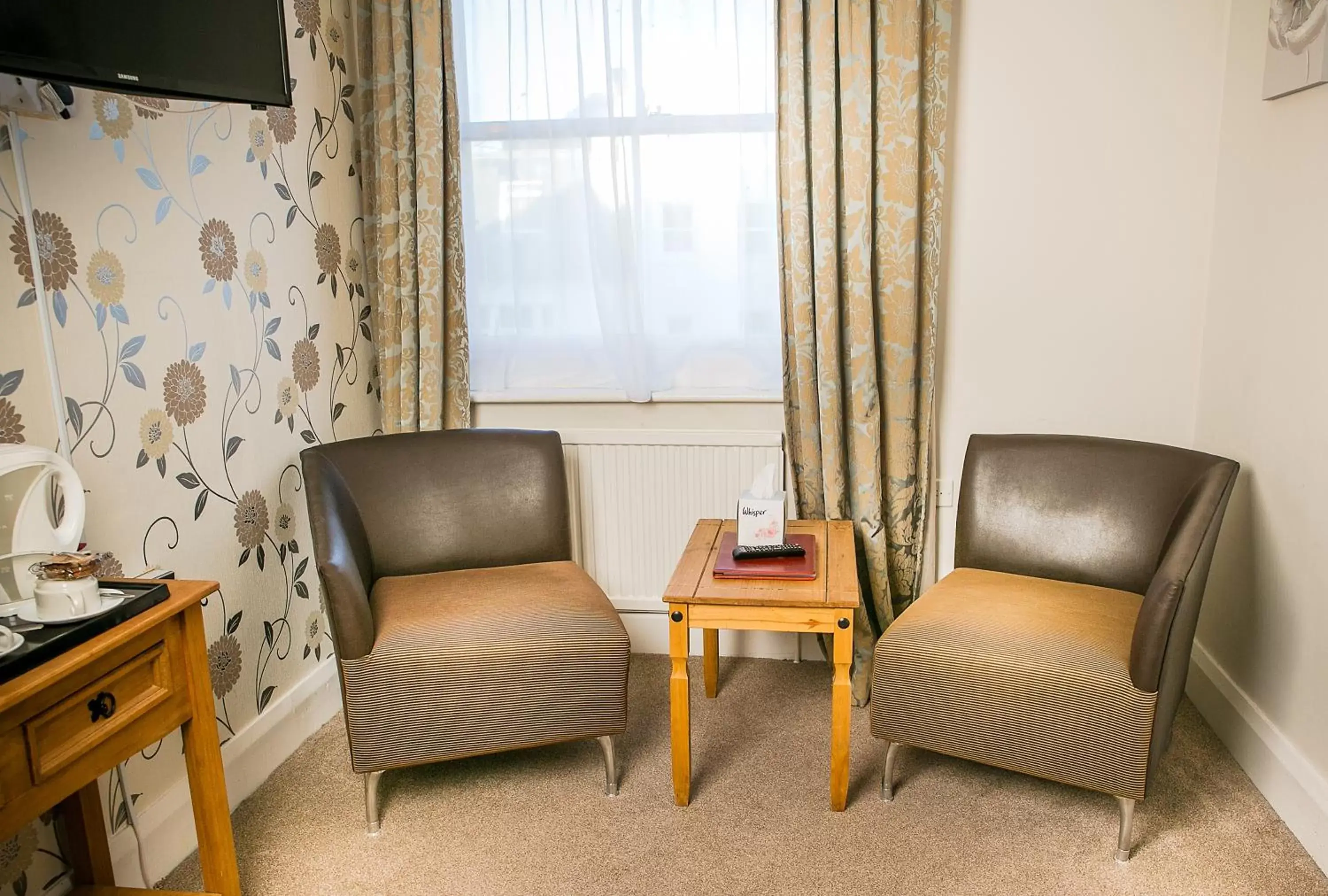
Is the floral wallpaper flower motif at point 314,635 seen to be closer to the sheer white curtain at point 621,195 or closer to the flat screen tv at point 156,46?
the sheer white curtain at point 621,195

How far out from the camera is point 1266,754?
2111 mm

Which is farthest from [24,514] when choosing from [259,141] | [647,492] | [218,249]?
[647,492]

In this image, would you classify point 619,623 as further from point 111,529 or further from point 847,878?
point 111,529

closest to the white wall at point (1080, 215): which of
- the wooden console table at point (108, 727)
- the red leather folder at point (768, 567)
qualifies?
the red leather folder at point (768, 567)

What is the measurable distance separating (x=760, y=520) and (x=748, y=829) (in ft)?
2.20

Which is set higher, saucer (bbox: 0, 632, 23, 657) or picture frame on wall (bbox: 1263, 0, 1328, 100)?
picture frame on wall (bbox: 1263, 0, 1328, 100)

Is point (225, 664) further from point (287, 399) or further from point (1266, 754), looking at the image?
point (1266, 754)

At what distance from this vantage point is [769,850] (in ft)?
6.45

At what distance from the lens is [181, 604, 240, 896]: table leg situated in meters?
1.56

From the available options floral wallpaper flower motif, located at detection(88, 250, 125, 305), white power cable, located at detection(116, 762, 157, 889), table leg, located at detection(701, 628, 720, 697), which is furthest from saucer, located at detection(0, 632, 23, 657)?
table leg, located at detection(701, 628, 720, 697)

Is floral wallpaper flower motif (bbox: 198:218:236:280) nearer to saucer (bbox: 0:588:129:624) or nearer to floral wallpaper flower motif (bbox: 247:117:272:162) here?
floral wallpaper flower motif (bbox: 247:117:272:162)

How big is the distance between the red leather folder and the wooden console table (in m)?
1.06

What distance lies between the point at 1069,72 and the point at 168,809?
9.02ft

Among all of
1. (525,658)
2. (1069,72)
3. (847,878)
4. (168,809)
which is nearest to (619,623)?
(525,658)
